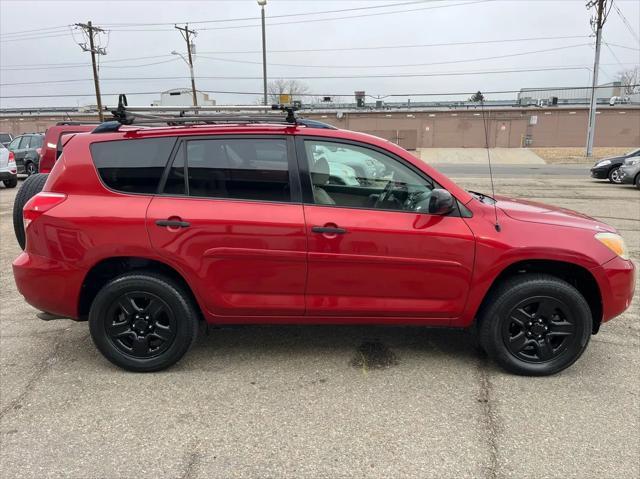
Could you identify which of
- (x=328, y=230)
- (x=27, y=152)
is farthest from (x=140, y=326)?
(x=27, y=152)

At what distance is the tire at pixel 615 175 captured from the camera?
55.2 feet

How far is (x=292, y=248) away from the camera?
3.26 meters

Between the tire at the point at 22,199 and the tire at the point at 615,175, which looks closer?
the tire at the point at 22,199

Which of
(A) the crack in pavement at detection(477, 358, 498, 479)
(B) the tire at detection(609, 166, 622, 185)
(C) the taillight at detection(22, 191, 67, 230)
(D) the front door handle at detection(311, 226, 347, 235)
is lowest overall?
(B) the tire at detection(609, 166, 622, 185)

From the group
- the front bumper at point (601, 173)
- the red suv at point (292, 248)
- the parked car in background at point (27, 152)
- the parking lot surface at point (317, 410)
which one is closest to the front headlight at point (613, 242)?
the red suv at point (292, 248)

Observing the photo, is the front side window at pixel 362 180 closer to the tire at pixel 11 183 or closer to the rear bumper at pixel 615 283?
the rear bumper at pixel 615 283

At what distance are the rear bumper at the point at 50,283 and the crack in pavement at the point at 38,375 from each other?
454 mm

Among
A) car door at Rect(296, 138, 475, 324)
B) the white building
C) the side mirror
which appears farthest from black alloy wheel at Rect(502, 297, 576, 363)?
the white building

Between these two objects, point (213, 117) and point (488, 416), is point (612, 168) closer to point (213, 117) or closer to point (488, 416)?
point (488, 416)

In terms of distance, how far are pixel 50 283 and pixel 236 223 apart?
1390 mm

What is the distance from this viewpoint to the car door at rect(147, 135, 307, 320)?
10.7ft

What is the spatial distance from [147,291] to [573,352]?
2.95 metres

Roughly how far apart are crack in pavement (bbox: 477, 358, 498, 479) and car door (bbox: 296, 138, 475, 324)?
49 centimetres

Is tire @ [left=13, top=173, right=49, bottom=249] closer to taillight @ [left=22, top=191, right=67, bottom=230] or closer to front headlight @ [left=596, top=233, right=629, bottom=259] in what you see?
taillight @ [left=22, top=191, right=67, bottom=230]
